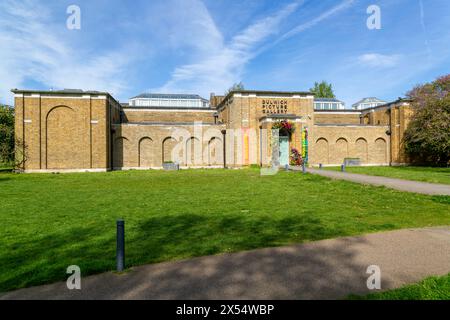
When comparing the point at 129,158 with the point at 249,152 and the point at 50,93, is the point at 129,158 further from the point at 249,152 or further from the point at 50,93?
the point at 249,152

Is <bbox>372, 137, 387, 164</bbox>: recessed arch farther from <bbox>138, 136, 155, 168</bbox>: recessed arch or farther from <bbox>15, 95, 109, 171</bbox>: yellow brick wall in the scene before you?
<bbox>15, 95, 109, 171</bbox>: yellow brick wall

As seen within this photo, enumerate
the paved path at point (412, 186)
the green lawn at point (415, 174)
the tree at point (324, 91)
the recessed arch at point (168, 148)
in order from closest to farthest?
the paved path at point (412, 186) → the green lawn at point (415, 174) → the recessed arch at point (168, 148) → the tree at point (324, 91)

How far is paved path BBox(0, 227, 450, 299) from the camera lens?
11.1ft

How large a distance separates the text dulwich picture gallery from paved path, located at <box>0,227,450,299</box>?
24.0m

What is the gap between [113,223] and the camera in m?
7.01

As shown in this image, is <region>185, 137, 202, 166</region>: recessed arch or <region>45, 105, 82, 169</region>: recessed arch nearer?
<region>45, 105, 82, 169</region>: recessed arch

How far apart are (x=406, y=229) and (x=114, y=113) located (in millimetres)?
32534

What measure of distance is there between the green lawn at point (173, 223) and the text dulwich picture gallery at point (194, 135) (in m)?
17.9

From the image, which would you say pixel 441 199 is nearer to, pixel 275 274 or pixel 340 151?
pixel 275 274

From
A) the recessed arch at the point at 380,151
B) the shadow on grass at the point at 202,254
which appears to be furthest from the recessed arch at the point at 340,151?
the shadow on grass at the point at 202,254

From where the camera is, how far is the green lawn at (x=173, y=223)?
469 cm

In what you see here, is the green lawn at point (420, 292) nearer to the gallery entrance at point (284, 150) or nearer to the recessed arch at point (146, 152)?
the gallery entrance at point (284, 150)

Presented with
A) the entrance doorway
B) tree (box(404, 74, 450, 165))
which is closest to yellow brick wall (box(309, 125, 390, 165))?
tree (box(404, 74, 450, 165))
